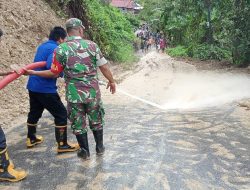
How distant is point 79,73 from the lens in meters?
5.17

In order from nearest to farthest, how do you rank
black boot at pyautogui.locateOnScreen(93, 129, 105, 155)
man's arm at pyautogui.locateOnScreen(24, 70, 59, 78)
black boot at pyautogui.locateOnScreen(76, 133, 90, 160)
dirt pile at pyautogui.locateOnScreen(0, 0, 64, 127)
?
1. man's arm at pyautogui.locateOnScreen(24, 70, 59, 78)
2. black boot at pyautogui.locateOnScreen(76, 133, 90, 160)
3. black boot at pyautogui.locateOnScreen(93, 129, 105, 155)
4. dirt pile at pyautogui.locateOnScreen(0, 0, 64, 127)

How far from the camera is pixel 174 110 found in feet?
30.1

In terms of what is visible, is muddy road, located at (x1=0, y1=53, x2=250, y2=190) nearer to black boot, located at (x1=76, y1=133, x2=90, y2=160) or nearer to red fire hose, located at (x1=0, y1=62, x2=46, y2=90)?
black boot, located at (x1=76, y1=133, x2=90, y2=160)

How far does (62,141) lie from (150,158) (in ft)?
4.51

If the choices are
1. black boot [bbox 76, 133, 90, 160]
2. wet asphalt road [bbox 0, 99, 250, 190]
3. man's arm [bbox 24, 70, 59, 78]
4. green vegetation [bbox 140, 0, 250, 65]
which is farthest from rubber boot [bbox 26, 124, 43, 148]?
green vegetation [bbox 140, 0, 250, 65]

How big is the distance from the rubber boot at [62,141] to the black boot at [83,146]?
0.38 metres

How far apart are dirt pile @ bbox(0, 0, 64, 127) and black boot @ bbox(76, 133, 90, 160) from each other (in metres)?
2.99

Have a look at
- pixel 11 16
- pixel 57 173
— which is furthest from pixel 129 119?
pixel 11 16

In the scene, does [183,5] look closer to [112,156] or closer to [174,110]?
[174,110]

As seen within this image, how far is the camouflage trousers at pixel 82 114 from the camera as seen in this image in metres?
5.30

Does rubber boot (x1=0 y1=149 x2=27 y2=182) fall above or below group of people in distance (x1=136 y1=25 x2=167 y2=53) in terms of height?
below

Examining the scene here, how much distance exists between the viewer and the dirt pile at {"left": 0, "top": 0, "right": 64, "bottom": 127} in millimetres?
9242

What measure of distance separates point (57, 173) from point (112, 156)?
0.91 m

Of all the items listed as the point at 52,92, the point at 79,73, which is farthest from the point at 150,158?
the point at 52,92
